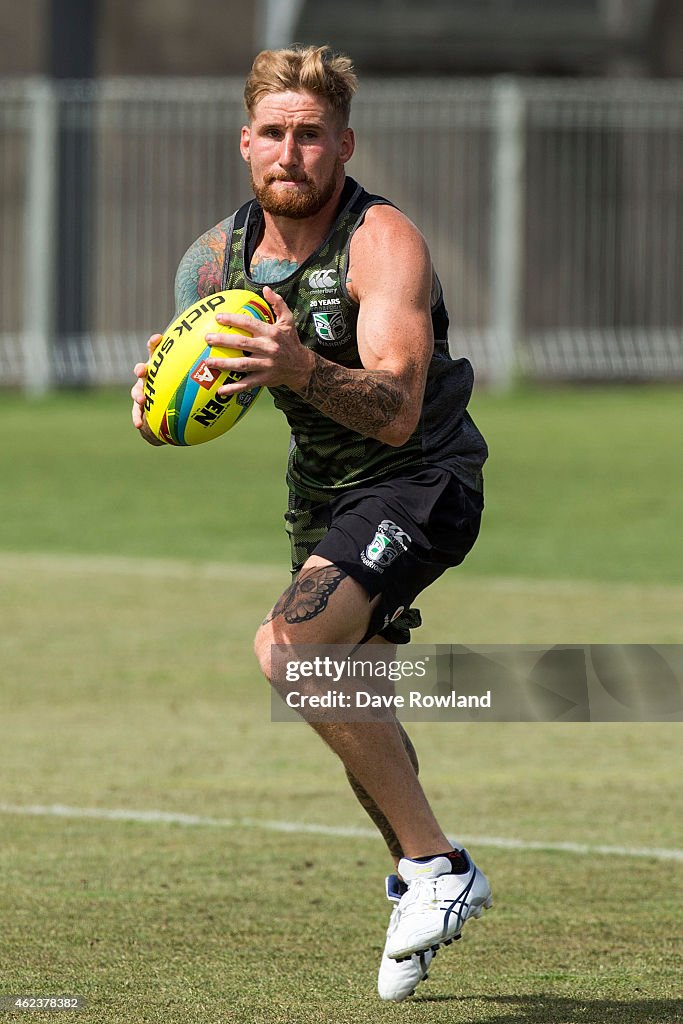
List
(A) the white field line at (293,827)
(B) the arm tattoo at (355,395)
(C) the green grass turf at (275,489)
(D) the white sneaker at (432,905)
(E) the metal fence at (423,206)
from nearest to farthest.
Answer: (B) the arm tattoo at (355,395), (D) the white sneaker at (432,905), (A) the white field line at (293,827), (C) the green grass turf at (275,489), (E) the metal fence at (423,206)

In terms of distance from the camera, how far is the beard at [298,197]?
18.6ft

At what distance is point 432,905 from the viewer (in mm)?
5395

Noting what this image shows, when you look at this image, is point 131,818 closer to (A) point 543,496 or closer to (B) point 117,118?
(A) point 543,496

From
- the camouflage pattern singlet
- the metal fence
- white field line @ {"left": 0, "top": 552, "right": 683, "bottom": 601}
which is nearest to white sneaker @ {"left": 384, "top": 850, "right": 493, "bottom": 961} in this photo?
the camouflage pattern singlet

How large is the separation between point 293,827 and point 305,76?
3115 millimetres

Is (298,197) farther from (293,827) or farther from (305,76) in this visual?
(293,827)

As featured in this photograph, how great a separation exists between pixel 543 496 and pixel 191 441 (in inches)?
498

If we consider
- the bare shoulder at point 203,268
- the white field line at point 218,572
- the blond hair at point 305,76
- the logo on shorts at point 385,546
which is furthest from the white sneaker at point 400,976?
the white field line at point 218,572

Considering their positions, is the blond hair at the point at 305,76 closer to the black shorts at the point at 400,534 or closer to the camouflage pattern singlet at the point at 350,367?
the camouflage pattern singlet at the point at 350,367

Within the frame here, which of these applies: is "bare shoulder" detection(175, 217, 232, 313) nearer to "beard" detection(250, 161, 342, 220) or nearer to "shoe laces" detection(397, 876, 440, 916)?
"beard" detection(250, 161, 342, 220)

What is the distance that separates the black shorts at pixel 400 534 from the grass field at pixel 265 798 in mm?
1063

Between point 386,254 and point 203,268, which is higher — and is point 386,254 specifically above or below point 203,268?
above

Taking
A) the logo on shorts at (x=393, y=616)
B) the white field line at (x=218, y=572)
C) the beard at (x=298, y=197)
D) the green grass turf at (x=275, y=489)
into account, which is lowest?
the green grass turf at (x=275, y=489)

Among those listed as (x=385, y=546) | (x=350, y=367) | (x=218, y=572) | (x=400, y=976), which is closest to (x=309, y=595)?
(x=385, y=546)
